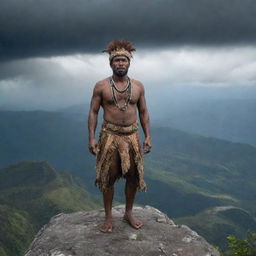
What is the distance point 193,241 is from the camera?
11594 millimetres

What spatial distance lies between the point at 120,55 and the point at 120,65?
28 centimetres

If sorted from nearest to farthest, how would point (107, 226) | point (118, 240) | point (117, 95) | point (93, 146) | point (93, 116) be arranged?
point (117, 95) < point (93, 146) < point (118, 240) < point (93, 116) < point (107, 226)

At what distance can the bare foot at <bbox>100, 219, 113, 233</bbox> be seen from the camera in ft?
38.2

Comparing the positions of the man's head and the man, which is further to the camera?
the man

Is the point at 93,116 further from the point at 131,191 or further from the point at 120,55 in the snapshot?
the point at 131,191

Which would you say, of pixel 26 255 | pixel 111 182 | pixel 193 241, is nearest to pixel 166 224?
pixel 193 241

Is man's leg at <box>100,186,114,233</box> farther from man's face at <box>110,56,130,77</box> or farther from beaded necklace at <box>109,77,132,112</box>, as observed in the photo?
man's face at <box>110,56,130,77</box>

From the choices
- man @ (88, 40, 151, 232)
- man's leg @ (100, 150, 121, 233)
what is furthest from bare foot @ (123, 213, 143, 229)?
man @ (88, 40, 151, 232)

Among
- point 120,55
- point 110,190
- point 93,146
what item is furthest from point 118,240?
point 120,55

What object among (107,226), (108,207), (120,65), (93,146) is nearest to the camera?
(120,65)

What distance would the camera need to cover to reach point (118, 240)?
11.1 meters

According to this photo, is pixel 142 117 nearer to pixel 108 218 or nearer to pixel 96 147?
pixel 96 147

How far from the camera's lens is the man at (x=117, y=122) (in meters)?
10.8

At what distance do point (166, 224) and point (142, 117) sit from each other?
3.74 meters
